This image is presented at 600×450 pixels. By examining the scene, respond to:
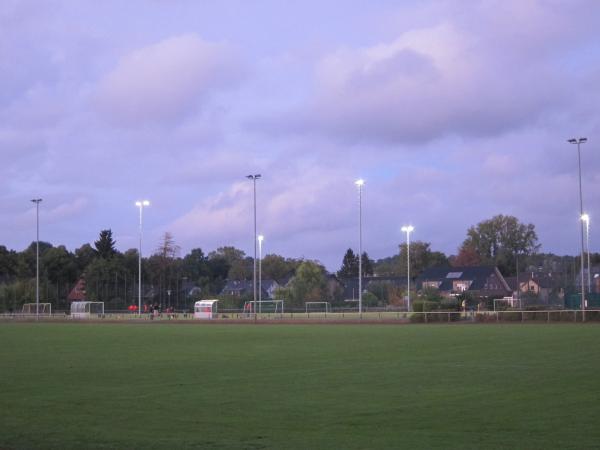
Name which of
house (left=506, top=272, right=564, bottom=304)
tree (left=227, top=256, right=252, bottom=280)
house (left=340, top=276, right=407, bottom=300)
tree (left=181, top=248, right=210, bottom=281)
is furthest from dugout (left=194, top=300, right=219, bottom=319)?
tree (left=227, top=256, right=252, bottom=280)

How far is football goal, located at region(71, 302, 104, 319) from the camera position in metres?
85.4

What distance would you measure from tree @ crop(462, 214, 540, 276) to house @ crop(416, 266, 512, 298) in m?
28.5

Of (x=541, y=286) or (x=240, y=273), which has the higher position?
(x=240, y=273)

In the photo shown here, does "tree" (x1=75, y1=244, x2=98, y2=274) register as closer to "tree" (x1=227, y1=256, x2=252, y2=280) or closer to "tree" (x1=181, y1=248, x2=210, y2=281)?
"tree" (x1=181, y1=248, x2=210, y2=281)

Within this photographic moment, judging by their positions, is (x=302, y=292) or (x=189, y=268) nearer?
(x=302, y=292)

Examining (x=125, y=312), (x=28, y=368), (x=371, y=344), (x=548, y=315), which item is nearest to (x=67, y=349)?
(x=28, y=368)

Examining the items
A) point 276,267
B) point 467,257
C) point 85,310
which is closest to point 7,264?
point 85,310

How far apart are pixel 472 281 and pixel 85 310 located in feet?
224

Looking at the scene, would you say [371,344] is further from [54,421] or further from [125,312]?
[125,312]

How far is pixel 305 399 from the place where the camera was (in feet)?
52.2

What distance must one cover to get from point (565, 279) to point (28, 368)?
80887mm

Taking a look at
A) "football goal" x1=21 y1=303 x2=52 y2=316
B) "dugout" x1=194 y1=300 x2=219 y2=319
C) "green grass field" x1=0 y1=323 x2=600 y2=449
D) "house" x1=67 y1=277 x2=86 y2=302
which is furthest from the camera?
"house" x1=67 y1=277 x2=86 y2=302

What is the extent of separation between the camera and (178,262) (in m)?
166

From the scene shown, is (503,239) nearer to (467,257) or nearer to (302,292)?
(467,257)
